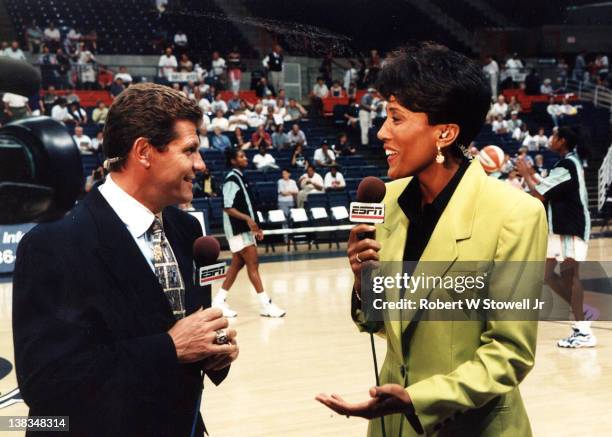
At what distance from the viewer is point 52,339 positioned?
1.66 m

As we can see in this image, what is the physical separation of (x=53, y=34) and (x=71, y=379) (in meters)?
17.5

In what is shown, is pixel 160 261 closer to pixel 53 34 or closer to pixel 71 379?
pixel 71 379

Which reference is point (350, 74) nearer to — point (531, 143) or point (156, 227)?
point (531, 143)

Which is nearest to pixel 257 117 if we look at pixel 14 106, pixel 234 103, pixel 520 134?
pixel 234 103

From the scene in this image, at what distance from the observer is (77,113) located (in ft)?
49.5

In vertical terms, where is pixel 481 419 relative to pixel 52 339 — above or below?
below

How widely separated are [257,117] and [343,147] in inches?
75.1

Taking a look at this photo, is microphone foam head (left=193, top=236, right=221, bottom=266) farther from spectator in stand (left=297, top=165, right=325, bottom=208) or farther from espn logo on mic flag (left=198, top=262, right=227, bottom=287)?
spectator in stand (left=297, top=165, right=325, bottom=208)

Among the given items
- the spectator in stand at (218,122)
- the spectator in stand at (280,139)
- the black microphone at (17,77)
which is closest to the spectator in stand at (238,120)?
the spectator in stand at (218,122)

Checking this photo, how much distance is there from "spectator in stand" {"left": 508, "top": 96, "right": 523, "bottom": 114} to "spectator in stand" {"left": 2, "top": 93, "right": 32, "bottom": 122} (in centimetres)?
2021

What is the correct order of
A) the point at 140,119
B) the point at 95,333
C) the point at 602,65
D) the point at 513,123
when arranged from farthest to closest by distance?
the point at 602,65
the point at 513,123
the point at 140,119
the point at 95,333

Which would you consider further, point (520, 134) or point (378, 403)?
point (520, 134)

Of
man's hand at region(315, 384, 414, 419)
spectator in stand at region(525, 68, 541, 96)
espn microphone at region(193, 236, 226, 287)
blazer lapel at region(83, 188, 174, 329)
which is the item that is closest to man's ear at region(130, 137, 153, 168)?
blazer lapel at region(83, 188, 174, 329)

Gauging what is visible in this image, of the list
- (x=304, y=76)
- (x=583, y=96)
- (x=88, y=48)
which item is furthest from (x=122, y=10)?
(x=583, y=96)
